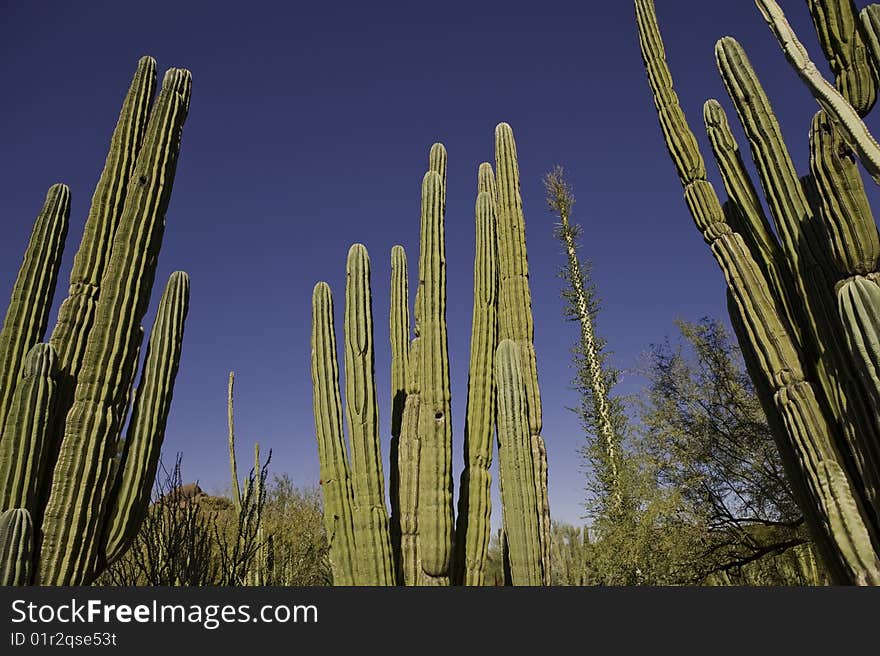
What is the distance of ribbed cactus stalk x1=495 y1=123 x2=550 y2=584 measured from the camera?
4512 millimetres

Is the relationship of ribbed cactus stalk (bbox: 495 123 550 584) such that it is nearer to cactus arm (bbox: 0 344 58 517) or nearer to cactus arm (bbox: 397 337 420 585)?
cactus arm (bbox: 397 337 420 585)

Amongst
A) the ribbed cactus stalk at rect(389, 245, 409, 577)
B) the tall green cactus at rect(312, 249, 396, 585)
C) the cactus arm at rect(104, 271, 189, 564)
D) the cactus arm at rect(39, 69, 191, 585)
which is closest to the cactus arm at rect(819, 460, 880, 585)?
the tall green cactus at rect(312, 249, 396, 585)

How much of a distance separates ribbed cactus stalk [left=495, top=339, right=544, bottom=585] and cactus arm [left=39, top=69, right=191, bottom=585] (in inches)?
107

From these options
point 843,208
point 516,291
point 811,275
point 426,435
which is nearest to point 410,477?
point 426,435

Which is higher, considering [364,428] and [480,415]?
[480,415]

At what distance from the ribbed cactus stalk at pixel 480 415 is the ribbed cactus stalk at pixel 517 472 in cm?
28

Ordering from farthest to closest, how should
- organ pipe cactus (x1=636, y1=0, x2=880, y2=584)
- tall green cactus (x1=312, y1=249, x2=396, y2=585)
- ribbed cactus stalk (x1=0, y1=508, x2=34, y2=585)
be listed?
tall green cactus (x1=312, y1=249, x2=396, y2=585)
organ pipe cactus (x1=636, y1=0, x2=880, y2=584)
ribbed cactus stalk (x1=0, y1=508, x2=34, y2=585)

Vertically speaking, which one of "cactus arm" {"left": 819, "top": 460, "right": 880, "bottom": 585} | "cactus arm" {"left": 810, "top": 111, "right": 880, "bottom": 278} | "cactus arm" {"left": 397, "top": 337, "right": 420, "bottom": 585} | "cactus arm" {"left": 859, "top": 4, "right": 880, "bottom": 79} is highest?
"cactus arm" {"left": 859, "top": 4, "right": 880, "bottom": 79}

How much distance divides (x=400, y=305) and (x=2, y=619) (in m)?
3.36

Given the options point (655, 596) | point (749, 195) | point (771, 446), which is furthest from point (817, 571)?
point (655, 596)

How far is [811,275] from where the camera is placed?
418cm

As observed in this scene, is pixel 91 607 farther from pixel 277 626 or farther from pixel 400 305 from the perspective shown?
pixel 400 305

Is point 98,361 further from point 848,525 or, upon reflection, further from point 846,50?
point 846,50

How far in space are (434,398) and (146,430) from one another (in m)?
2.09
